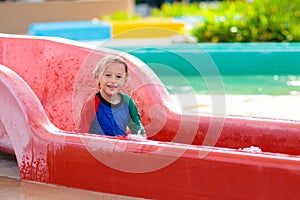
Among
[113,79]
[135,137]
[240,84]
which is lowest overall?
[240,84]

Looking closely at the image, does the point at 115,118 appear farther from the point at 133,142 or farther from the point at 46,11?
the point at 46,11

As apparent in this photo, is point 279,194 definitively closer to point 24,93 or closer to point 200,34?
point 24,93

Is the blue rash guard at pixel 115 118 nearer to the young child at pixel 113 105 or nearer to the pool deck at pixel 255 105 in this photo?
the young child at pixel 113 105

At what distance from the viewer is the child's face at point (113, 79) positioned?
271 cm

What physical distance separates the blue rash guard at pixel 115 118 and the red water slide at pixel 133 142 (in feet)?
0.36

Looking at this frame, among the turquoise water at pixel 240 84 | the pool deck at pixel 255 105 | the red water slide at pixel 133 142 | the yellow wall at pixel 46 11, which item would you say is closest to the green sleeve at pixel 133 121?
the red water slide at pixel 133 142

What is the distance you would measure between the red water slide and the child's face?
228 millimetres

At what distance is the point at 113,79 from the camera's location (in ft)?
8.88

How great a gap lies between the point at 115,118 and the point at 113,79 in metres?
0.20

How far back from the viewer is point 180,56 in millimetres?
6457

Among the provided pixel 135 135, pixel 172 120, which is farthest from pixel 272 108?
pixel 135 135

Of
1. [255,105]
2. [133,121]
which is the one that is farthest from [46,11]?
[133,121]

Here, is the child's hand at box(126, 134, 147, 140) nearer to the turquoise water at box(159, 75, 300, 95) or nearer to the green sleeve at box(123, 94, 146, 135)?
the green sleeve at box(123, 94, 146, 135)

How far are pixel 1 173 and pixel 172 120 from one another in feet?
2.92
